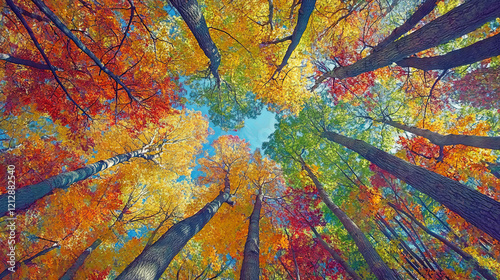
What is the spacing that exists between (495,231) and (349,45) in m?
7.49

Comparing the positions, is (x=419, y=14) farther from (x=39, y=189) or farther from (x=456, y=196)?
(x=39, y=189)

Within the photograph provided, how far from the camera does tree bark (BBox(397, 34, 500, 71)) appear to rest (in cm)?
338

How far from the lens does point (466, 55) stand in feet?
11.9

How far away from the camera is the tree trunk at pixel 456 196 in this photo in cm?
273

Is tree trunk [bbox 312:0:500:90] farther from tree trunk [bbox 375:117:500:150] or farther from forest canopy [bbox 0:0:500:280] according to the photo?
tree trunk [bbox 375:117:500:150]

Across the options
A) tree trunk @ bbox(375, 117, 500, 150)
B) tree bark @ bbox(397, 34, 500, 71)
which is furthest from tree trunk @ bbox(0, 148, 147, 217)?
tree trunk @ bbox(375, 117, 500, 150)

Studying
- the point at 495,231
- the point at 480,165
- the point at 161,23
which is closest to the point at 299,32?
the point at 495,231

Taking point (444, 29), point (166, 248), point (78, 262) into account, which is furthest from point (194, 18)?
point (78, 262)

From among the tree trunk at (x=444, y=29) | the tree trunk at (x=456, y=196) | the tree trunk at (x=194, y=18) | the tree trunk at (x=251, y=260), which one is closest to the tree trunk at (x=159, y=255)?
the tree trunk at (x=251, y=260)

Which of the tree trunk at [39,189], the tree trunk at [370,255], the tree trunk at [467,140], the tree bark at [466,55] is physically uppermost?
the tree trunk at [39,189]

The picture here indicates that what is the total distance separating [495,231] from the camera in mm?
2631

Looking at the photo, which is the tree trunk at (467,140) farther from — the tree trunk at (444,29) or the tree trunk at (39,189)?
the tree trunk at (39,189)

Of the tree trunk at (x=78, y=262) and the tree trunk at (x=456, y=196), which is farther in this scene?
the tree trunk at (x=78, y=262)

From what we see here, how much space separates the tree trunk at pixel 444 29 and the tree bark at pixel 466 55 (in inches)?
29.3
